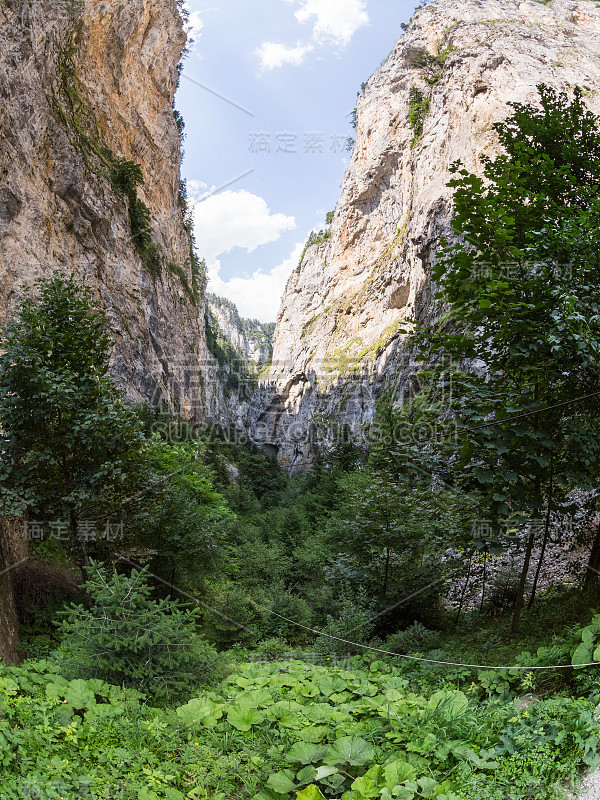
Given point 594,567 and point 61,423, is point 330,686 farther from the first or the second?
point 61,423

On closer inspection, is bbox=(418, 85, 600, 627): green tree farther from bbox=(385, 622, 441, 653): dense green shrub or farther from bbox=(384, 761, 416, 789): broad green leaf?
bbox=(384, 761, 416, 789): broad green leaf

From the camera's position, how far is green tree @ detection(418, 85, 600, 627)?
493 cm

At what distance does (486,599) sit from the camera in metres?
7.96

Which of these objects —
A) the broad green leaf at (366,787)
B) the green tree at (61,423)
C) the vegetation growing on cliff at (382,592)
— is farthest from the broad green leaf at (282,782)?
the green tree at (61,423)

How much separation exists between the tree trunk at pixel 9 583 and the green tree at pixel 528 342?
590 centimetres

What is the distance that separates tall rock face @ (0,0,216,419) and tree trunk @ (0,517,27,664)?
114 inches

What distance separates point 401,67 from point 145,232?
33.6 meters

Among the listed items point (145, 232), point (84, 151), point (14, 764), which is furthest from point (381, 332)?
point (14, 764)

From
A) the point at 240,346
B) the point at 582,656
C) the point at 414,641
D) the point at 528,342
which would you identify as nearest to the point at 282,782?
the point at 582,656

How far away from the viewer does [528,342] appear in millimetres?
5105

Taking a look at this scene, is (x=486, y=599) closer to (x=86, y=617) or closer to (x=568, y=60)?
(x=86, y=617)

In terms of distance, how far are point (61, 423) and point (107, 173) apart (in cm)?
2004

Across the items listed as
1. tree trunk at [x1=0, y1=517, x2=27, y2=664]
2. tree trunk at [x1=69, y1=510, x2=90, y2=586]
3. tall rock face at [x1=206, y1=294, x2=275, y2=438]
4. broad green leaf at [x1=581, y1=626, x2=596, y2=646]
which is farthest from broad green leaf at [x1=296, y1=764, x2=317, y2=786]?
tall rock face at [x1=206, y1=294, x2=275, y2=438]

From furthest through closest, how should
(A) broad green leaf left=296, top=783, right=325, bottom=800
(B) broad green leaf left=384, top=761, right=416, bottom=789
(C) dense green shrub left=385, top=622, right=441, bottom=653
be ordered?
(C) dense green shrub left=385, top=622, right=441, bottom=653
(B) broad green leaf left=384, top=761, right=416, bottom=789
(A) broad green leaf left=296, top=783, right=325, bottom=800
